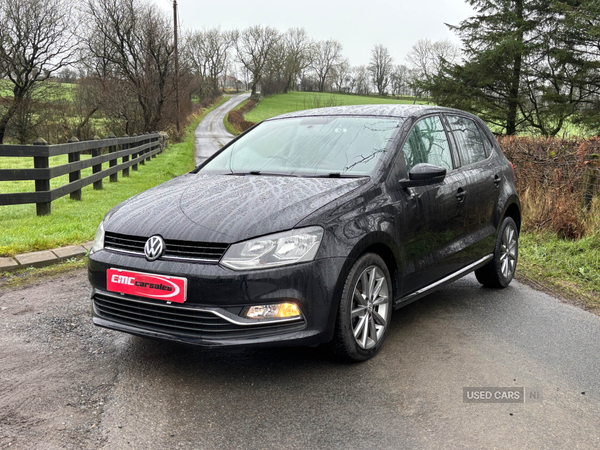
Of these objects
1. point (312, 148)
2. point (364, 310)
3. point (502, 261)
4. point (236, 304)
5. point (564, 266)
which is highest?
point (312, 148)

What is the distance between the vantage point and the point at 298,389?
316 cm

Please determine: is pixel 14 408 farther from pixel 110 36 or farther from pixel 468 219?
pixel 110 36

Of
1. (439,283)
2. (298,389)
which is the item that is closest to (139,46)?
(439,283)

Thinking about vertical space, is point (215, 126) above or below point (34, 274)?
above

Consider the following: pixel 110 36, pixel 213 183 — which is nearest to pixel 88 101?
pixel 110 36

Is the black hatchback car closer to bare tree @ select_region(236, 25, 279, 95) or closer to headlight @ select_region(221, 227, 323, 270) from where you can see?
headlight @ select_region(221, 227, 323, 270)

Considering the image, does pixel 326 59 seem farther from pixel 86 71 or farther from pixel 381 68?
pixel 86 71

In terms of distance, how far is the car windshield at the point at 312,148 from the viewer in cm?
401

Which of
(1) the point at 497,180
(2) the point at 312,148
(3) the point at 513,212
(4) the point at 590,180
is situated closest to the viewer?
(2) the point at 312,148

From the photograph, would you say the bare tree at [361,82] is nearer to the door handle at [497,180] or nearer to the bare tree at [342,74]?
the bare tree at [342,74]

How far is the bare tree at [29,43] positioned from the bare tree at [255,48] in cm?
5276

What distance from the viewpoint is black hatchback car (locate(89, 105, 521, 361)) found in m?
3.03

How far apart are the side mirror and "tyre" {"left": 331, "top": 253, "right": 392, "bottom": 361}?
0.67 metres

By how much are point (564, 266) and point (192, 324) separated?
16.0ft
